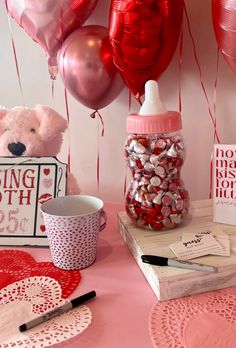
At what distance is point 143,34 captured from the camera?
642 mm

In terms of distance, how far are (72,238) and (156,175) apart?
171mm

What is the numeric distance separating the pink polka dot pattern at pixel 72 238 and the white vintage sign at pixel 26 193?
0.09 m

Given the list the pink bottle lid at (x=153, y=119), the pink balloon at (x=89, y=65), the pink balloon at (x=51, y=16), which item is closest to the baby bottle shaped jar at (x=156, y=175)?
the pink bottle lid at (x=153, y=119)

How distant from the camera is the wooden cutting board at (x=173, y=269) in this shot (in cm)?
53

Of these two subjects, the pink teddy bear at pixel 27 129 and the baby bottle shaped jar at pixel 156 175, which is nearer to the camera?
the baby bottle shaped jar at pixel 156 175

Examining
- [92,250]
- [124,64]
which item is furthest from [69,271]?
[124,64]

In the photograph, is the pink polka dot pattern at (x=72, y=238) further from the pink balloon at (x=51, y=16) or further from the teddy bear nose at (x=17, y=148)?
the pink balloon at (x=51, y=16)

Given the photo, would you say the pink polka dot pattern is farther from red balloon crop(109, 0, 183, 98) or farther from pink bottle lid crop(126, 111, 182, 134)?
red balloon crop(109, 0, 183, 98)

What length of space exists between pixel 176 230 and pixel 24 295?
260 millimetres

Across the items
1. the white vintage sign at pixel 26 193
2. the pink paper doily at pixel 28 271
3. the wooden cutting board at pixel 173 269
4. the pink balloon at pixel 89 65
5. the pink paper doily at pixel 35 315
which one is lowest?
the pink paper doily at pixel 35 315

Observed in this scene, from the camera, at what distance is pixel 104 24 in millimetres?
843

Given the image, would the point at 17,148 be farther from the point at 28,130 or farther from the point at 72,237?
the point at 72,237

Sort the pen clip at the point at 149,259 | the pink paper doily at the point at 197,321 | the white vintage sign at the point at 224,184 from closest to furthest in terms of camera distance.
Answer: the pink paper doily at the point at 197,321 → the pen clip at the point at 149,259 → the white vintage sign at the point at 224,184

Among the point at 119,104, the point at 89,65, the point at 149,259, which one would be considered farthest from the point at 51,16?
the point at 149,259
